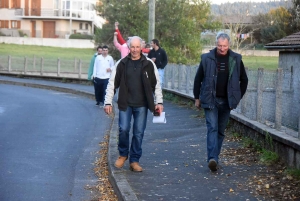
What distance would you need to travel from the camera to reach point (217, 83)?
8.62 metres

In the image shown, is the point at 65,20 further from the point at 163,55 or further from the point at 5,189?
the point at 5,189

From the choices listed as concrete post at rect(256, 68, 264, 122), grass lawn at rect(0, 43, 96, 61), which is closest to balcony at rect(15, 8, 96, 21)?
grass lawn at rect(0, 43, 96, 61)

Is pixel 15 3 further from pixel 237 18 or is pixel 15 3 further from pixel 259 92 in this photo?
pixel 259 92

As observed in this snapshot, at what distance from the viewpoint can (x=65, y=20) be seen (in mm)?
88250

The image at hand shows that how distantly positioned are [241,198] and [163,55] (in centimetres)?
1268

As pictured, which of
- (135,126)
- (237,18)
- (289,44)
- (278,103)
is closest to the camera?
(135,126)

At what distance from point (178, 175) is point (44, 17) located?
79.4 meters

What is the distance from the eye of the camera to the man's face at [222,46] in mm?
8492

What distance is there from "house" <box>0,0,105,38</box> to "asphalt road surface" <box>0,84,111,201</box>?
219 feet

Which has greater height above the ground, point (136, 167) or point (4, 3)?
point (4, 3)

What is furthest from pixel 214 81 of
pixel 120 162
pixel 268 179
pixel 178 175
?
pixel 120 162

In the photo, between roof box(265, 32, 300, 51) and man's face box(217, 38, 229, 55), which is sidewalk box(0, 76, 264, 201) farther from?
roof box(265, 32, 300, 51)

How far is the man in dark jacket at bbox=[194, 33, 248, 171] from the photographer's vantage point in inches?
336

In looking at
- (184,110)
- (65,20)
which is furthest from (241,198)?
(65,20)
